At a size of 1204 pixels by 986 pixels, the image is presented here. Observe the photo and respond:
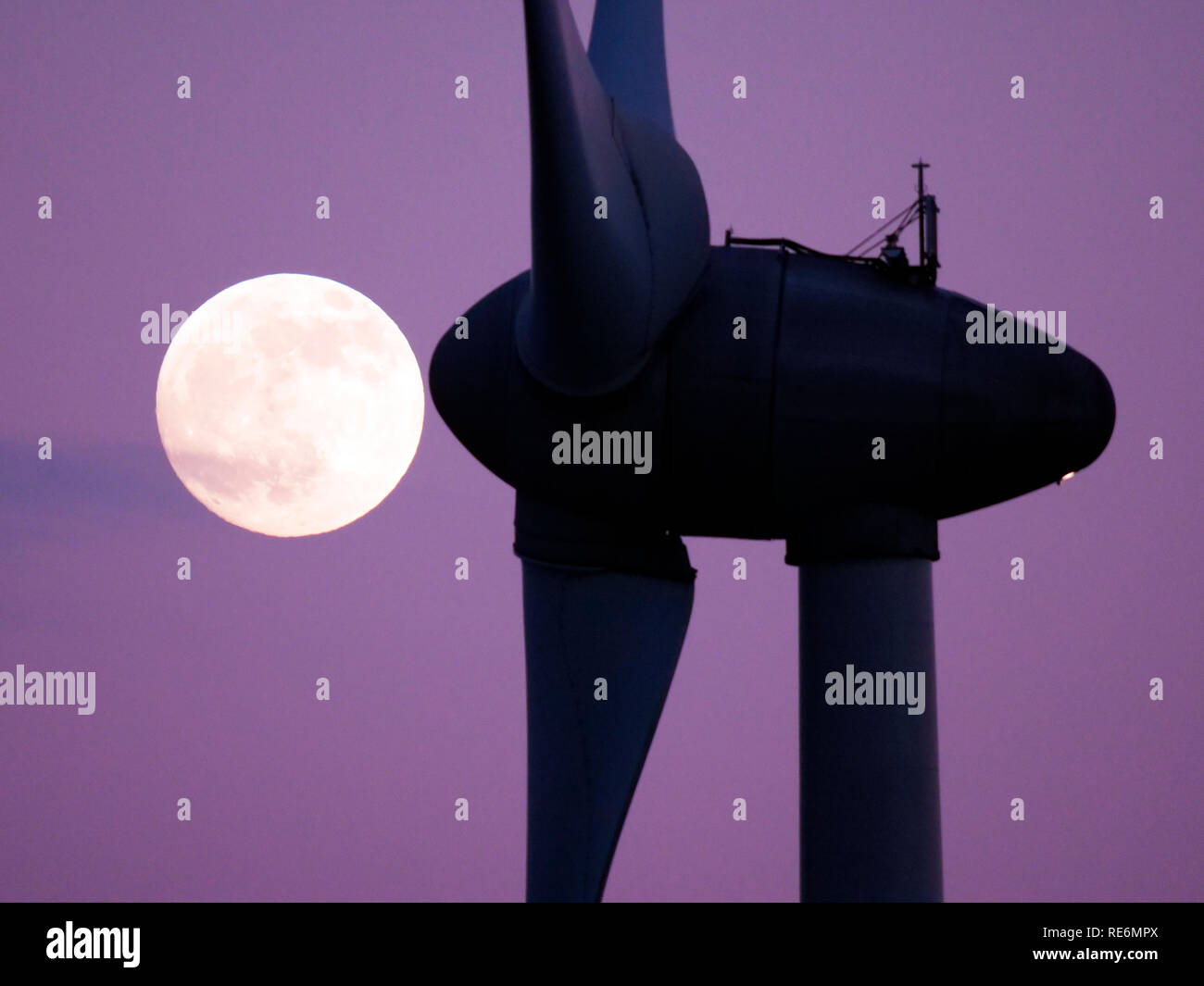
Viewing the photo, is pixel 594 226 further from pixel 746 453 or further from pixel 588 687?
pixel 588 687

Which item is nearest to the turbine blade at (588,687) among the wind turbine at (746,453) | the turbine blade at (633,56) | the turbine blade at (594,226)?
the wind turbine at (746,453)

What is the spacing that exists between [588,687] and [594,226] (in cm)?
544

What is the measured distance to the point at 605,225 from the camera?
21.1 m

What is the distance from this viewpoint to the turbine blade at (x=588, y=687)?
76.5ft

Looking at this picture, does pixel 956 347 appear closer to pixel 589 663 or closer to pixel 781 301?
pixel 781 301

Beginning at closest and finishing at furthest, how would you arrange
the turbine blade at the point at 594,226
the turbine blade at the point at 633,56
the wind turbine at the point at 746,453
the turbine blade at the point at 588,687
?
1. the turbine blade at the point at 594,226
2. the wind turbine at the point at 746,453
3. the turbine blade at the point at 588,687
4. the turbine blade at the point at 633,56

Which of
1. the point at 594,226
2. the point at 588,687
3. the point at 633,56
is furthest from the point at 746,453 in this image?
the point at 633,56

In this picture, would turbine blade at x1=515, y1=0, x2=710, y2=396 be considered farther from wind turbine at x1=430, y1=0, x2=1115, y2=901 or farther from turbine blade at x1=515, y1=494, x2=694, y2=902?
turbine blade at x1=515, y1=494, x2=694, y2=902

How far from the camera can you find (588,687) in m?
23.7

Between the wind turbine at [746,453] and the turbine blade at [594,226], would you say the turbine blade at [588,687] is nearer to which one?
the wind turbine at [746,453]

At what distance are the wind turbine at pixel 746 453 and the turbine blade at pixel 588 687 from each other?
28 millimetres

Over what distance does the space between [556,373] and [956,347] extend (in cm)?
417

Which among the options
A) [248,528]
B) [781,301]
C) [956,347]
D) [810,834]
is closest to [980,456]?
[956,347]

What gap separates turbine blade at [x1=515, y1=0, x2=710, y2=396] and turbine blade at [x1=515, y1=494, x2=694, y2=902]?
238cm
